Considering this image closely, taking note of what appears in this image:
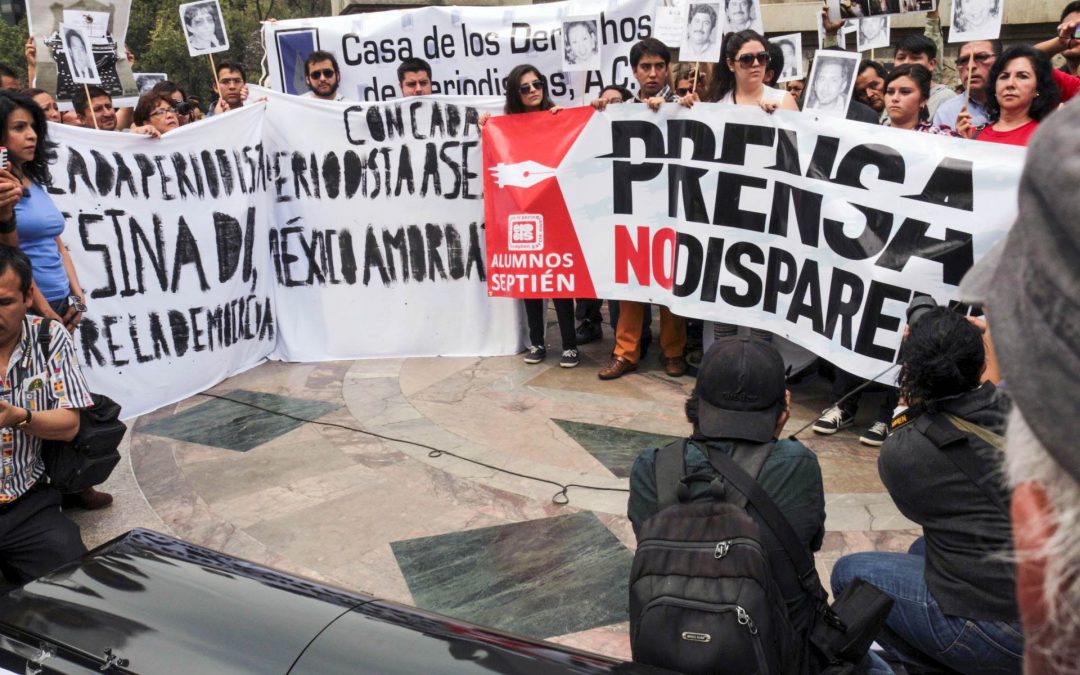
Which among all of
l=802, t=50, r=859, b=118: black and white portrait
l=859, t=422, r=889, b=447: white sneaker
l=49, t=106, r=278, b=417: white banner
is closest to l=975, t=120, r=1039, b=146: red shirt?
l=802, t=50, r=859, b=118: black and white portrait

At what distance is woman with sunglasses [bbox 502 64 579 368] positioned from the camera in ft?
20.1

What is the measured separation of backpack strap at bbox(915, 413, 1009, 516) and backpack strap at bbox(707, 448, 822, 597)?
1.57 feet

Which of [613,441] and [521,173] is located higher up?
[521,173]

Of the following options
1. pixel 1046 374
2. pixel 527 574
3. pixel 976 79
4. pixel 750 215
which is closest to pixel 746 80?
pixel 750 215

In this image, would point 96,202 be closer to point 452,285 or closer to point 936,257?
point 452,285

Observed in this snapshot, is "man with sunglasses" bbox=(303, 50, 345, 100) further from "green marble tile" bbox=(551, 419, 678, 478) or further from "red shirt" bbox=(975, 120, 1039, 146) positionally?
"red shirt" bbox=(975, 120, 1039, 146)

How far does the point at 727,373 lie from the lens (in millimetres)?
2225

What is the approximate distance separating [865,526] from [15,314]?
3502 millimetres

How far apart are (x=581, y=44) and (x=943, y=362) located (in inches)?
187

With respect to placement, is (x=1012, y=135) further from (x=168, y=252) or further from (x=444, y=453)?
(x=168, y=252)

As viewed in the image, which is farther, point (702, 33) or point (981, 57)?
point (981, 57)

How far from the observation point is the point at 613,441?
502cm

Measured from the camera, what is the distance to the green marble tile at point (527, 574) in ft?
11.1

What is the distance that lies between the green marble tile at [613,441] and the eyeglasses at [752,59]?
2.25m
